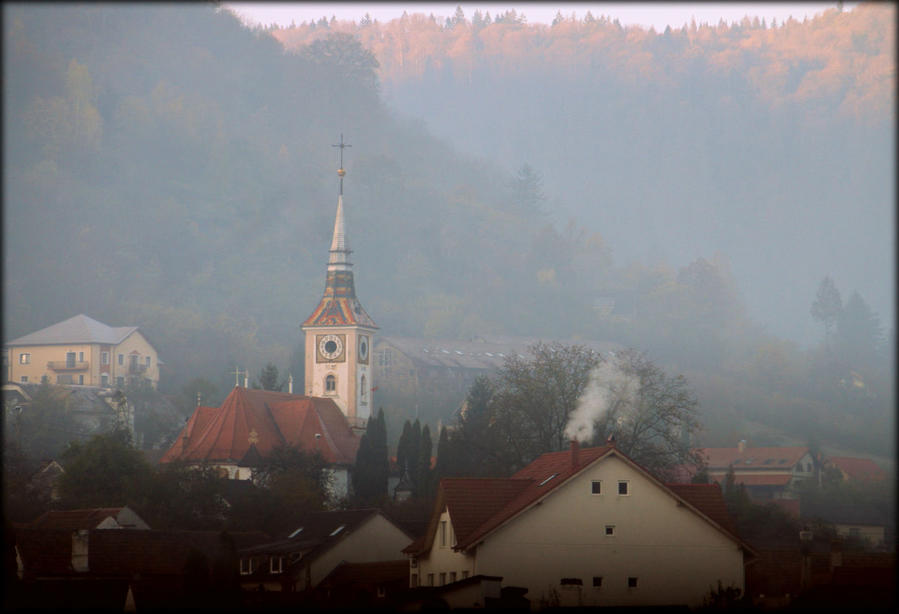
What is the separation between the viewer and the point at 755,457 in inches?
4540

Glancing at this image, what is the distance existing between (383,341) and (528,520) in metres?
118

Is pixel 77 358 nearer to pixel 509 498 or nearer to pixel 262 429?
pixel 262 429

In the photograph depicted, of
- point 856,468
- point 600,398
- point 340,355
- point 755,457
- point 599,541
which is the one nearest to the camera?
point 599,541

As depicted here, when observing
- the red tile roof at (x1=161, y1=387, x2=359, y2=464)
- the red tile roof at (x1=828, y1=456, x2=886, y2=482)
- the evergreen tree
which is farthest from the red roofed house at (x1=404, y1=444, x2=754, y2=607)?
the red tile roof at (x1=161, y1=387, x2=359, y2=464)

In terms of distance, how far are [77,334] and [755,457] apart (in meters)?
73.1

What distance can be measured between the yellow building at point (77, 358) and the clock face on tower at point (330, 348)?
29.6m

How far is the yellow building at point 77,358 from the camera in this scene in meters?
155

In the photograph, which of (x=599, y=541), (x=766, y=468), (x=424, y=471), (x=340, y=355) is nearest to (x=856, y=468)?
(x=424, y=471)

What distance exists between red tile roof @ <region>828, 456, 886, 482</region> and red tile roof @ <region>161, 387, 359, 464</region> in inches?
1478

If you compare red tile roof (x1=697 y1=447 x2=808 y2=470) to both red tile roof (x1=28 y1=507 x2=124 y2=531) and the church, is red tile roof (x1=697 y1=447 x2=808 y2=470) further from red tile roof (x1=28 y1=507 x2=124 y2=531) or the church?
red tile roof (x1=28 y1=507 x2=124 y2=531)

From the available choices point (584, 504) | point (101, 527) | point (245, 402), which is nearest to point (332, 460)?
point (245, 402)

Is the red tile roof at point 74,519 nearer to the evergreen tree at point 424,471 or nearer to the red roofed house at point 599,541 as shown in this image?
the red roofed house at point 599,541

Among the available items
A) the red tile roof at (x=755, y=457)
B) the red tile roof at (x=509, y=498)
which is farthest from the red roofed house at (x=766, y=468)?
the red tile roof at (x=509, y=498)

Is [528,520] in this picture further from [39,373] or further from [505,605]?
[39,373]
